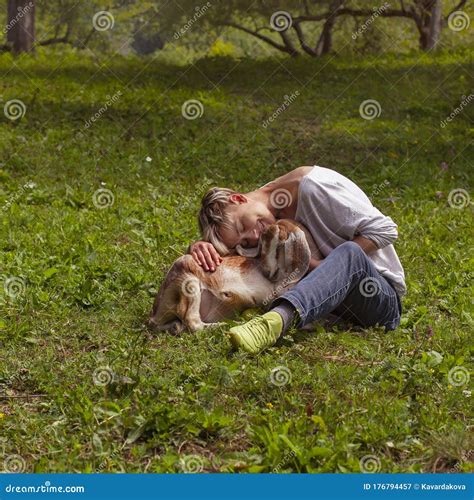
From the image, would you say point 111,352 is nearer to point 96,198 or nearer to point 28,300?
point 28,300

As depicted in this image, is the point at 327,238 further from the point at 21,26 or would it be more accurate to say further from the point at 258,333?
the point at 21,26

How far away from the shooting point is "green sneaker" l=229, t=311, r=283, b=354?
542 centimetres

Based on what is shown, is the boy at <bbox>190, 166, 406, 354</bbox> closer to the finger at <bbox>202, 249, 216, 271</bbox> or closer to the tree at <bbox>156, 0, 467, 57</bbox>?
the finger at <bbox>202, 249, 216, 271</bbox>

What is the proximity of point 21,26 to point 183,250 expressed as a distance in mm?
9815

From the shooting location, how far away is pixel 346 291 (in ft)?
19.3

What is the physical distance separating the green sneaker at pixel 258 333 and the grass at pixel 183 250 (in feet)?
0.33

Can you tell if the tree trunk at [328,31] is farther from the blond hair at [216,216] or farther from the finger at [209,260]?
the finger at [209,260]

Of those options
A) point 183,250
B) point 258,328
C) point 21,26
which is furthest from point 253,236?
point 21,26

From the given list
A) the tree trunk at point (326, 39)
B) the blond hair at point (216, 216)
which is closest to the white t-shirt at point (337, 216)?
the blond hair at point (216, 216)

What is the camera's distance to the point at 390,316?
6.23 meters

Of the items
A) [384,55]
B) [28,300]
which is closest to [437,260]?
[28,300]

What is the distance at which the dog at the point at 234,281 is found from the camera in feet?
19.7

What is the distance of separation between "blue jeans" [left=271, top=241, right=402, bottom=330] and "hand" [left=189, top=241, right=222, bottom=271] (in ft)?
1.65

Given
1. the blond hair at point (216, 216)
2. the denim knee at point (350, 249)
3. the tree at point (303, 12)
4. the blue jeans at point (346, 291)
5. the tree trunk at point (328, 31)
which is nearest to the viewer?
the blue jeans at point (346, 291)
